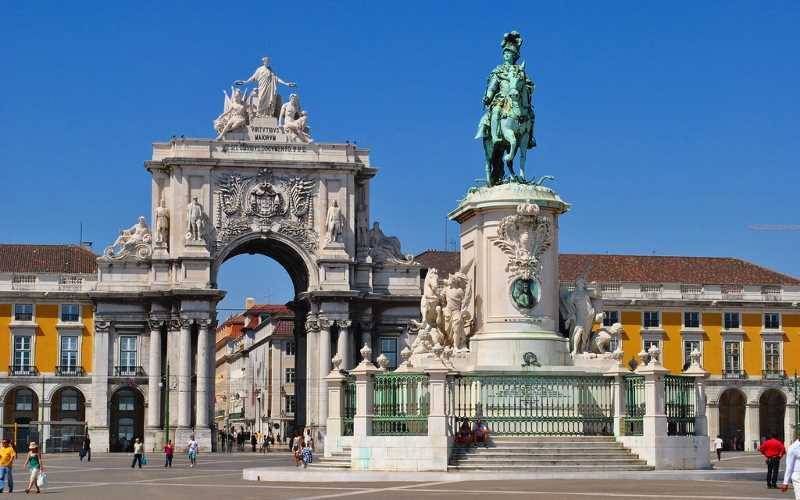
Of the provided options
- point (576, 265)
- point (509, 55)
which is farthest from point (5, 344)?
point (509, 55)

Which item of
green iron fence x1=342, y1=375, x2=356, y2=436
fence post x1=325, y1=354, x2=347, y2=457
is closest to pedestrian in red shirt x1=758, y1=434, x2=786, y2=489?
green iron fence x1=342, y1=375, x2=356, y2=436

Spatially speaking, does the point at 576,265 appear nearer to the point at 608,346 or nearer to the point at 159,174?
the point at 159,174

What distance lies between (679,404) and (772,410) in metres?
61.6

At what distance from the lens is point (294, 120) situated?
287 ft

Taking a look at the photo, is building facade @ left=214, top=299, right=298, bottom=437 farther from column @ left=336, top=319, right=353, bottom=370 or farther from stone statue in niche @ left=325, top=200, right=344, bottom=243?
column @ left=336, top=319, right=353, bottom=370

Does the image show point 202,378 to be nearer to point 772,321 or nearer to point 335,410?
point 772,321

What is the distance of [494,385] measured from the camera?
111ft

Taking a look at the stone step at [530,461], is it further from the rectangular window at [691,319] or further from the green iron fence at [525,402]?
the rectangular window at [691,319]

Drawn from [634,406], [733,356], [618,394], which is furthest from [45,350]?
[618,394]

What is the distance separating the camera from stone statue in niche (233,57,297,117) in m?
88.1

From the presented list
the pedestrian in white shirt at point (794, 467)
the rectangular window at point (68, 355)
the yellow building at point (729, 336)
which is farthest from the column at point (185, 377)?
the pedestrian in white shirt at point (794, 467)

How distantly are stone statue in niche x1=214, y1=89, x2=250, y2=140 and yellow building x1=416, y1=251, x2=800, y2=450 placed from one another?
21223 millimetres

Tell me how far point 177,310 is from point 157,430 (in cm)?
654

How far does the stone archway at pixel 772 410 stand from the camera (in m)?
93.1
